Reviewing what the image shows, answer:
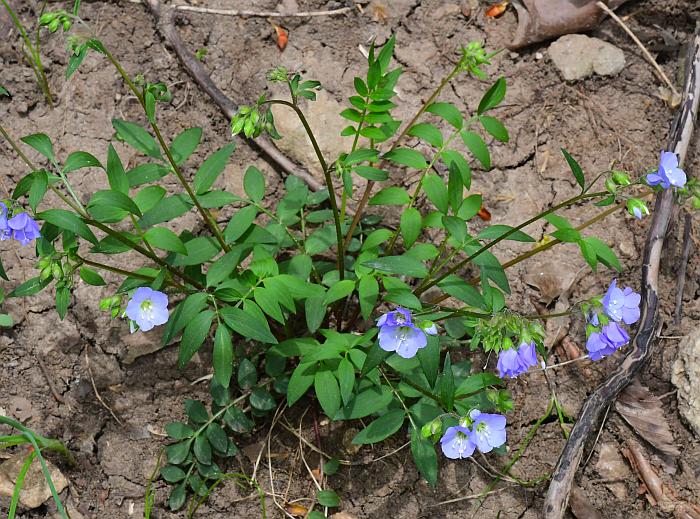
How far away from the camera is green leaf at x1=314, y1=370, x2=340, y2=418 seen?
301cm

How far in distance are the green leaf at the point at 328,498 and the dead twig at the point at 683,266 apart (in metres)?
1.92

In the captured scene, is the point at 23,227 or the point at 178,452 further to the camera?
the point at 178,452

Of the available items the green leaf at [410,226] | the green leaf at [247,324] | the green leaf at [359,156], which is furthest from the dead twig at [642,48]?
the green leaf at [247,324]

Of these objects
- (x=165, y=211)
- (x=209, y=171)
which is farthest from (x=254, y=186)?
(x=165, y=211)

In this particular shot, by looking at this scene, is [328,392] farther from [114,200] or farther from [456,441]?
[114,200]

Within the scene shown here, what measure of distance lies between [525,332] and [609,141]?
192 centimetres

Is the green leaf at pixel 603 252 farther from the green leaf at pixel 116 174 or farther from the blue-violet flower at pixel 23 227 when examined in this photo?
the blue-violet flower at pixel 23 227

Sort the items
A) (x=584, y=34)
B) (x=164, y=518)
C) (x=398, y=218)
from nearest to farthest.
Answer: (x=164, y=518) → (x=398, y=218) → (x=584, y=34)

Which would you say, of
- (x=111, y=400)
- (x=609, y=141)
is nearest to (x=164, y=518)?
(x=111, y=400)

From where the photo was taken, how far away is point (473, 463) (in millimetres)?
3520

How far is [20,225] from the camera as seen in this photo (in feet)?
8.37

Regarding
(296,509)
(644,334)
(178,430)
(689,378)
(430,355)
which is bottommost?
(296,509)

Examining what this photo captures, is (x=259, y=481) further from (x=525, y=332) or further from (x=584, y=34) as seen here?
Result: (x=584, y=34)

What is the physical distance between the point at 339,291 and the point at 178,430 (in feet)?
3.53
